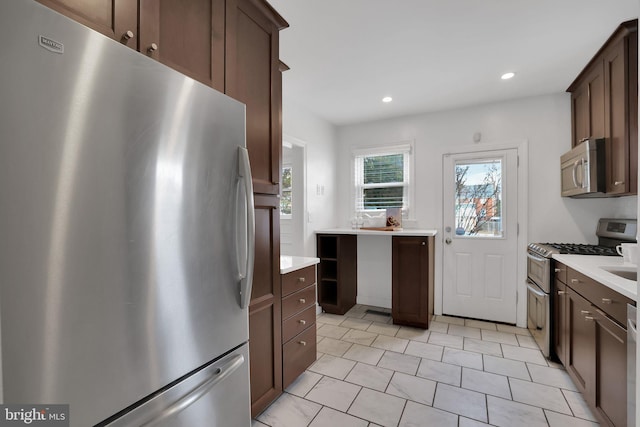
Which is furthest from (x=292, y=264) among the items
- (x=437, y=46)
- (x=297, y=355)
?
(x=437, y=46)

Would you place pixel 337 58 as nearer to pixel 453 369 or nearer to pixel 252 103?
pixel 252 103

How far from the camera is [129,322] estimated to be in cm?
82

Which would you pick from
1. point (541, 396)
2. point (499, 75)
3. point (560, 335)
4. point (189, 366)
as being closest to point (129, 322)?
point (189, 366)

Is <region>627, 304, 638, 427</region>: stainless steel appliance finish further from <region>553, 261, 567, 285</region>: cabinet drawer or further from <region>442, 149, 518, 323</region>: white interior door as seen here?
<region>442, 149, 518, 323</region>: white interior door

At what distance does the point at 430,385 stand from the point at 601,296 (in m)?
1.20

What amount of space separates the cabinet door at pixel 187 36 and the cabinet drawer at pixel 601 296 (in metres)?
2.15

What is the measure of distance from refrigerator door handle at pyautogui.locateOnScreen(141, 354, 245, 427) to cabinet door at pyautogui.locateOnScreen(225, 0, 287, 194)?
88 centimetres

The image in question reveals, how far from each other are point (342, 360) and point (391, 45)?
251cm

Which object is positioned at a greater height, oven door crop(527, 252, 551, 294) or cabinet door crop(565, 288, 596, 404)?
oven door crop(527, 252, 551, 294)

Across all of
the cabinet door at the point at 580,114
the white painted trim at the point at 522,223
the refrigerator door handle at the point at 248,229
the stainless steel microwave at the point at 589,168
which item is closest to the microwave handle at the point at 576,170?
the stainless steel microwave at the point at 589,168

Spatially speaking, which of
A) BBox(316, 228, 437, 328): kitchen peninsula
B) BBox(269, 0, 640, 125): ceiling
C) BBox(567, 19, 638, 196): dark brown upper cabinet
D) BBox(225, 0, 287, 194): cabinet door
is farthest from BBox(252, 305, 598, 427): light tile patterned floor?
BBox(269, 0, 640, 125): ceiling

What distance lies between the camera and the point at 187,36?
4.29 feet

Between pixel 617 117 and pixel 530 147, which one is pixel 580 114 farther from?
pixel 617 117

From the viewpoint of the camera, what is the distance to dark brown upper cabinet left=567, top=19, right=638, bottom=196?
2014 mm
